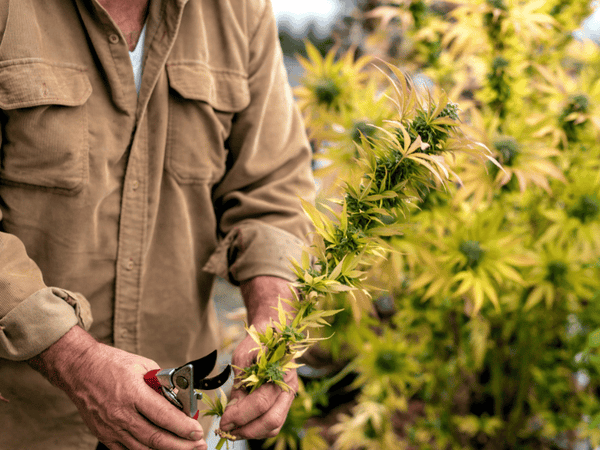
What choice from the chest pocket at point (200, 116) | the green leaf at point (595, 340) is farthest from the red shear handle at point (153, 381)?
the green leaf at point (595, 340)

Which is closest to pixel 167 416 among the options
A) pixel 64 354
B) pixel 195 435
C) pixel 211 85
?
pixel 195 435

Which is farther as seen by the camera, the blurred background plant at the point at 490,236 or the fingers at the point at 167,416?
the blurred background plant at the point at 490,236

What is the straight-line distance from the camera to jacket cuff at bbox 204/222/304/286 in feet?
2.93

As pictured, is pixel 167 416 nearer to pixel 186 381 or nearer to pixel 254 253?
pixel 186 381

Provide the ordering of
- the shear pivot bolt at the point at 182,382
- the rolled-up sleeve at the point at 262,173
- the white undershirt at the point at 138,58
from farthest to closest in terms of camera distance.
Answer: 1. the rolled-up sleeve at the point at 262,173
2. the white undershirt at the point at 138,58
3. the shear pivot bolt at the point at 182,382

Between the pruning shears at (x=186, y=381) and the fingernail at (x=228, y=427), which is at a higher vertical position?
the pruning shears at (x=186, y=381)

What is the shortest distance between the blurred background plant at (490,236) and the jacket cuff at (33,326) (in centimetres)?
50

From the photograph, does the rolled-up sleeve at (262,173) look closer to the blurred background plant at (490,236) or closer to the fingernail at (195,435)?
the blurred background plant at (490,236)

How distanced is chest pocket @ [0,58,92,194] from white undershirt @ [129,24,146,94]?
0.30 feet

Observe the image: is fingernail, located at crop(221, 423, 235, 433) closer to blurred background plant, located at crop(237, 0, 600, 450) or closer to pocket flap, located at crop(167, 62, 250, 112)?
blurred background plant, located at crop(237, 0, 600, 450)

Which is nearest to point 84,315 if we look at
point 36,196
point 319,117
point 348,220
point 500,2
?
point 36,196

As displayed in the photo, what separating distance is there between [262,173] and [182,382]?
520 millimetres

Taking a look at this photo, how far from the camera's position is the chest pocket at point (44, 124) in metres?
0.74

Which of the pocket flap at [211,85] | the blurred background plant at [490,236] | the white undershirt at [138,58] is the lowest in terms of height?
the blurred background plant at [490,236]
